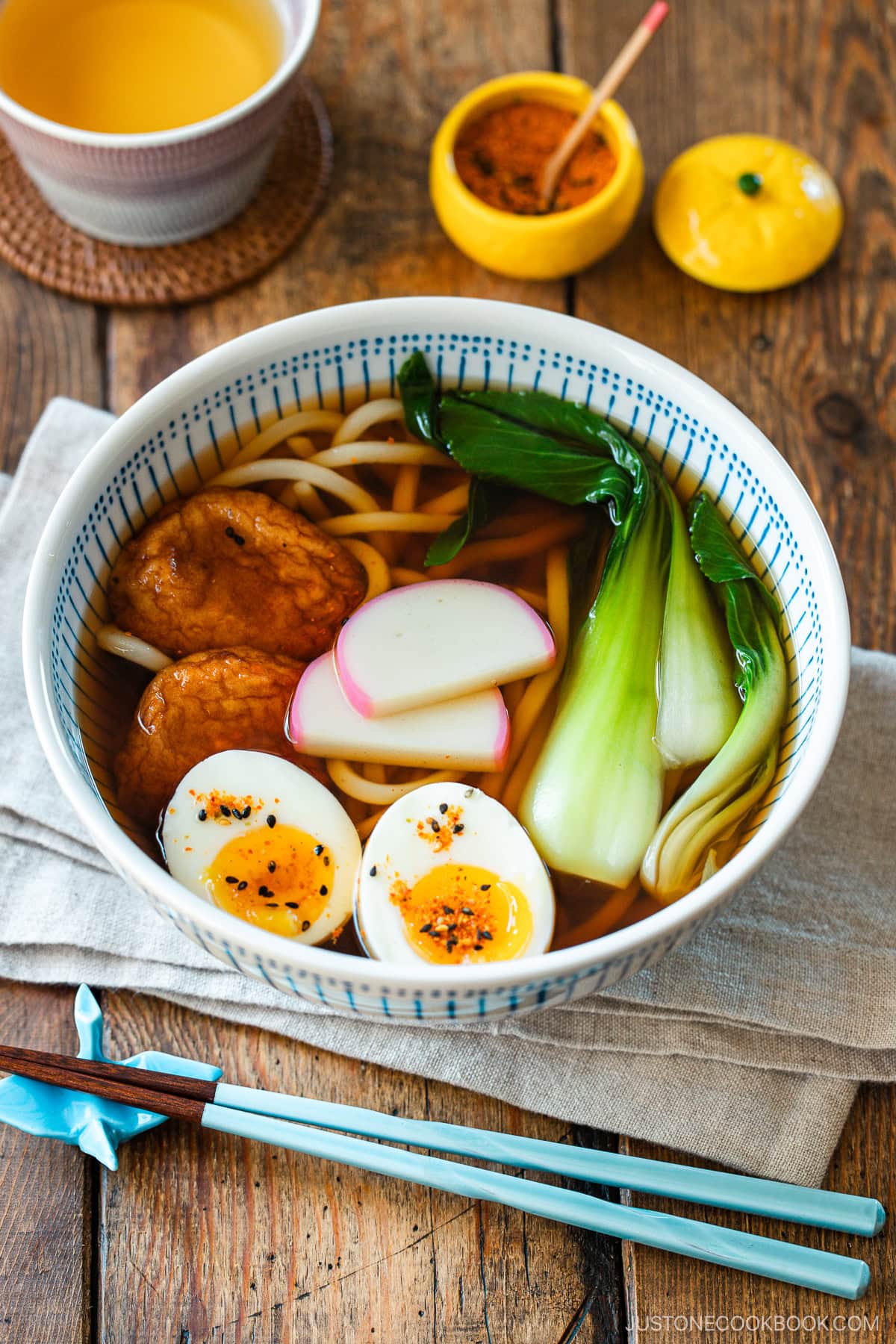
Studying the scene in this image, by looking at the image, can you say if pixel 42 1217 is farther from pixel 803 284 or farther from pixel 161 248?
pixel 803 284

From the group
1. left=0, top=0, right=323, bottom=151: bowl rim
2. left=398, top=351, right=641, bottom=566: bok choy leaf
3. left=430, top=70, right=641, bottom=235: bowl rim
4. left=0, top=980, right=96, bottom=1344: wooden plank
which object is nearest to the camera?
left=0, top=980, right=96, bottom=1344: wooden plank

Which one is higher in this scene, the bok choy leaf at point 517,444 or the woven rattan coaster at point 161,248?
the woven rattan coaster at point 161,248

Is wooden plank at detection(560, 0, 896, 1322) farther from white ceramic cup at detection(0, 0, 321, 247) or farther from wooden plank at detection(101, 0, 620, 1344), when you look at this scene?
white ceramic cup at detection(0, 0, 321, 247)

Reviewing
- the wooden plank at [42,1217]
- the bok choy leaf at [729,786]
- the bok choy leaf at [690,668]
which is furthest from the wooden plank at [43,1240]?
the bok choy leaf at [690,668]

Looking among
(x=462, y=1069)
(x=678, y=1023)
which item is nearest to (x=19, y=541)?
(x=462, y=1069)

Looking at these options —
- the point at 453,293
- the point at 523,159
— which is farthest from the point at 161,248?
the point at 523,159

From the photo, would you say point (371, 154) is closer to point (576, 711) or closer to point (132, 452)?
point (132, 452)

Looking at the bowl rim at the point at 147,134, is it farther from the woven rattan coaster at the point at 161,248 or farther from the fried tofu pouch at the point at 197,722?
the fried tofu pouch at the point at 197,722

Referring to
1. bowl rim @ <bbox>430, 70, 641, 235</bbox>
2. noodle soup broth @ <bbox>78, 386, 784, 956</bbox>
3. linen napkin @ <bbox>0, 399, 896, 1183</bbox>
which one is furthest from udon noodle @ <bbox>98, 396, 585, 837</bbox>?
bowl rim @ <bbox>430, 70, 641, 235</bbox>
